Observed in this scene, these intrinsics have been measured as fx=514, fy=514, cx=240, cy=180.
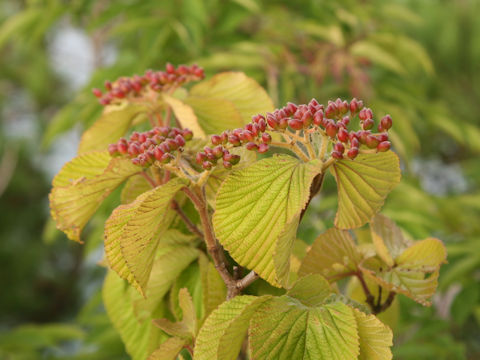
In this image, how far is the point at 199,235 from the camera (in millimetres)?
340

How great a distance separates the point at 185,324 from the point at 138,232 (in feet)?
0.27

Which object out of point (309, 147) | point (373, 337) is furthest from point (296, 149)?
point (373, 337)

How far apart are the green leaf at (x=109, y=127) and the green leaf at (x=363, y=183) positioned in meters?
0.19

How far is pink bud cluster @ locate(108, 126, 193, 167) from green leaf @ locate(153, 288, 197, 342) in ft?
0.29

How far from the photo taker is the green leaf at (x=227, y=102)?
0.40 m

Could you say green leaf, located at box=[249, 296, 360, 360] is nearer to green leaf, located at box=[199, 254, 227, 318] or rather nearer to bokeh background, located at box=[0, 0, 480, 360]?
green leaf, located at box=[199, 254, 227, 318]

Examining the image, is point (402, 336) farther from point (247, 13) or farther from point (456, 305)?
point (247, 13)

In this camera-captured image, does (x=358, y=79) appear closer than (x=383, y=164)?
No

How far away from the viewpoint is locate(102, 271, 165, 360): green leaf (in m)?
0.37

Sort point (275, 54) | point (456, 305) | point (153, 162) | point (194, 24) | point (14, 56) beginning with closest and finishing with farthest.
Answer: point (153, 162) → point (456, 305) → point (194, 24) → point (275, 54) → point (14, 56)

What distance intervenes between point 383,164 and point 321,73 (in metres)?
0.71

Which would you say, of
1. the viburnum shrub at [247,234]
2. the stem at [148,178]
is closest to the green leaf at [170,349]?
the viburnum shrub at [247,234]

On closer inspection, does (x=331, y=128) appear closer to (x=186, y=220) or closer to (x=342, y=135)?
(x=342, y=135)

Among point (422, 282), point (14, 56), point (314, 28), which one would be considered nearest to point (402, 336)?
point (314, 28)
